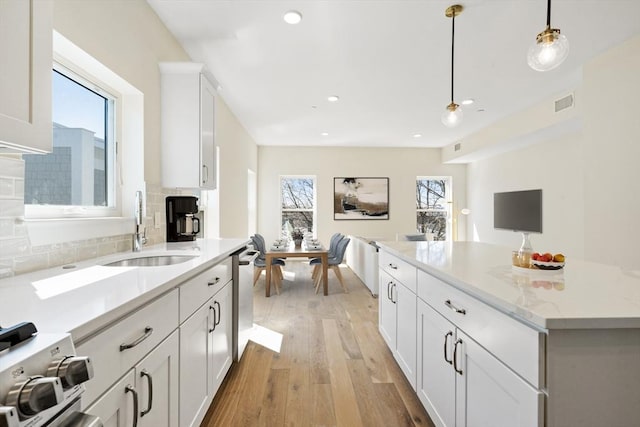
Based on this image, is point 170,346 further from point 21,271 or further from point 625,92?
point 625,92

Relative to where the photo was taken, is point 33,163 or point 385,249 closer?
point 33,163

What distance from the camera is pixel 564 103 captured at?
3879 mm

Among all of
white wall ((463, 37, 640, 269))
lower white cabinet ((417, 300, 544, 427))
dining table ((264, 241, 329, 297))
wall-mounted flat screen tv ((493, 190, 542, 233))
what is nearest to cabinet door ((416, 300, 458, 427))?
lower white cabinet ((417, 300, 544, 427))

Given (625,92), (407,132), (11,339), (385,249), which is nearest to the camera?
(11,339)

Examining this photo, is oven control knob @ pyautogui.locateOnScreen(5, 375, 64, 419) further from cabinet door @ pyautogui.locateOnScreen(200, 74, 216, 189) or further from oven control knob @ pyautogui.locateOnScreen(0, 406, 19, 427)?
cabinet door @ pyautogui.locateOnScreen(200, 74, 216, 189)

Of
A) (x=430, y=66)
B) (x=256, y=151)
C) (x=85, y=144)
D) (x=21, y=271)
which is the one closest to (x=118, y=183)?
(x=85, y=144)

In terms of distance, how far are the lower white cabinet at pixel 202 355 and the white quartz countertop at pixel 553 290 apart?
44.5 inches

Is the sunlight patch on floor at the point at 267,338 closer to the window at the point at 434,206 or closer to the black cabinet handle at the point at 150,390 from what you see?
the black cabinet handle at the point at 150,390

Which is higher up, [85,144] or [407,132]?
[407,132]

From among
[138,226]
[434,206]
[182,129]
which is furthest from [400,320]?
[434,206]

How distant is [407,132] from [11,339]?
6116 mm

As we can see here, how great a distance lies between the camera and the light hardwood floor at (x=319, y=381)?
175 cm

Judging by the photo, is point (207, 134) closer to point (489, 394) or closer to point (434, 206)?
Answer: point (489, 394)

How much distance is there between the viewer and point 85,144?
179cm
